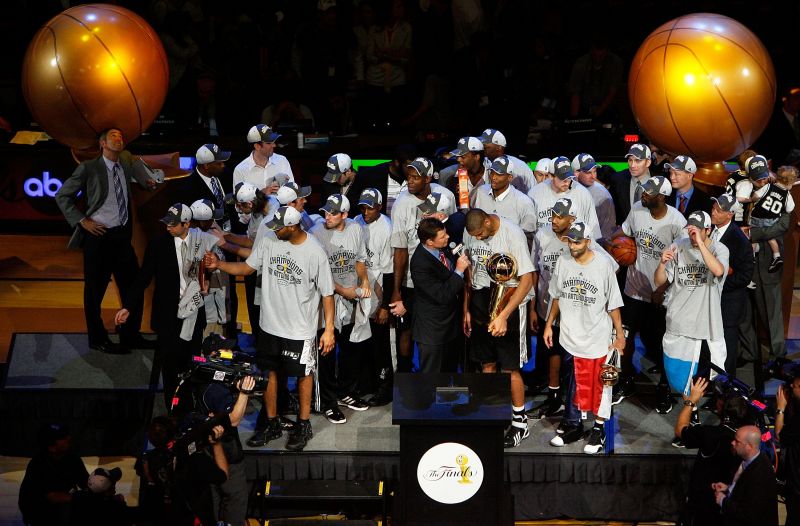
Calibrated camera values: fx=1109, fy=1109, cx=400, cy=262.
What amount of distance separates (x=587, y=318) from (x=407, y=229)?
145cm

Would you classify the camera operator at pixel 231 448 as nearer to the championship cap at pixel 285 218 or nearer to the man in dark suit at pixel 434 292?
the championship cap at pixel 285 218

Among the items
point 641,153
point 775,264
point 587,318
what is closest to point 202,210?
point 587,318

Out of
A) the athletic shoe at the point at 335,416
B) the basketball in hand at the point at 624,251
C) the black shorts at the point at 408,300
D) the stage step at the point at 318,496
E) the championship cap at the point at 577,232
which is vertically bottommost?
the stage step at the point at 318,496

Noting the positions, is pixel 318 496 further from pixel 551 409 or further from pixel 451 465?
pixel 551 409

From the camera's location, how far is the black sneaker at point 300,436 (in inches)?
298

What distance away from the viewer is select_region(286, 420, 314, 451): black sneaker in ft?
24.9

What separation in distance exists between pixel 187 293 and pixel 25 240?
179 inches

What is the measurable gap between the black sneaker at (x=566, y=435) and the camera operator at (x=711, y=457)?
95 centimetres

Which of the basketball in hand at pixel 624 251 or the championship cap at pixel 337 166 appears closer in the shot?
the basketball in hand at pixel 624 251

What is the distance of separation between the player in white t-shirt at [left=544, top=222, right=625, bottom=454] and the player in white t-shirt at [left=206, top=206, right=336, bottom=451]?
1536mm

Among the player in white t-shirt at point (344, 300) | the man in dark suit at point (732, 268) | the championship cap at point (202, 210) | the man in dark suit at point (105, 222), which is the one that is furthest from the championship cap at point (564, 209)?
the man in dark suit at point (105, 222)

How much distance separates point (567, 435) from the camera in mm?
7594

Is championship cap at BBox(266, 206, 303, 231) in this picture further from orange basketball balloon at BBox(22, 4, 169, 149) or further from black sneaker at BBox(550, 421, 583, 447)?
black sneaker at BBox(550, 421, 583, 447)

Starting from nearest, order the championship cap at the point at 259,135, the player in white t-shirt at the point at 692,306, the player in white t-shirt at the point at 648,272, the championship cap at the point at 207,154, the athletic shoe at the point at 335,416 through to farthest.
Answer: the player in white t-shirt at the point at 692,306 → the player in white t-shirt at the point at 648,272 → the athletic shoe at the point at 335,416 → the championship cap at the point at 207,154 → the championship cap at the point at 259,135
